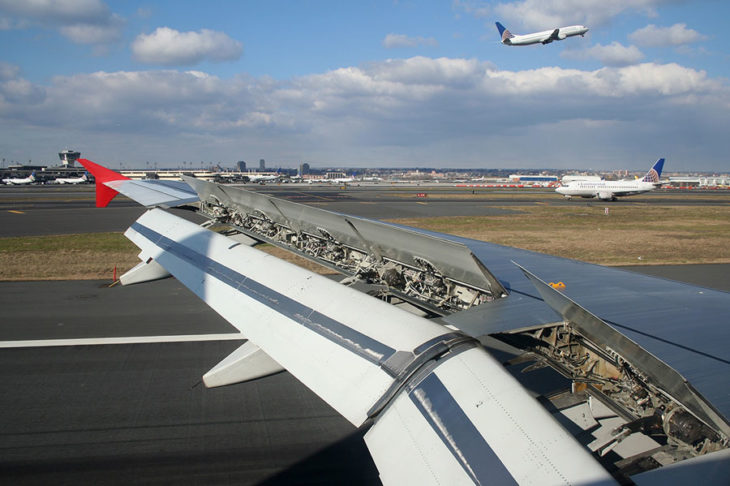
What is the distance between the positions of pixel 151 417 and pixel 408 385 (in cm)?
504

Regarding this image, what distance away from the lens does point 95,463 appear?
5.27 m

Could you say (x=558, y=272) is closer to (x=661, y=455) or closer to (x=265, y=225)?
(x=661, y=455)

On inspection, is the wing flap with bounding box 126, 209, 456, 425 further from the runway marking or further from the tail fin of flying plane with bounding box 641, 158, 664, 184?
the tail fin of flying plane with bounding box 641, 158, 664, 184

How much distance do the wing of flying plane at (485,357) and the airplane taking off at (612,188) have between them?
5088 centimetres

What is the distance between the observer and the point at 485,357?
2746 mm

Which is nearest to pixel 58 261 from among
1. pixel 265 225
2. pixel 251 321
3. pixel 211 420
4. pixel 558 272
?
pixel 265 225

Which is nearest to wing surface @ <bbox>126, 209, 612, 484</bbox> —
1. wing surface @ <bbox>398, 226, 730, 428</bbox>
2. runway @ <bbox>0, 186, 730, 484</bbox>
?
wing surface @ <bbox>398, 226, 730, 428</bbox>

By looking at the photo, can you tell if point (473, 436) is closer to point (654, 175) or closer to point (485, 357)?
point (485, 357)

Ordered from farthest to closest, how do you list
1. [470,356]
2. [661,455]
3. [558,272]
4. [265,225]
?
[265,225] < [558,272] < [470,356] < [661,455]

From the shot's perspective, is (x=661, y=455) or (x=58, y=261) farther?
(x=58, y=261)

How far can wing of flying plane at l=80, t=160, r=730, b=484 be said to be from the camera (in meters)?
2.25

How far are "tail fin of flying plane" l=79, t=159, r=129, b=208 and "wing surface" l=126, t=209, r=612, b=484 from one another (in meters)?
6.93

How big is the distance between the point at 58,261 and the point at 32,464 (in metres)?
13.6

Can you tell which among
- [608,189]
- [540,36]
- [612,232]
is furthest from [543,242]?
[608,189]
